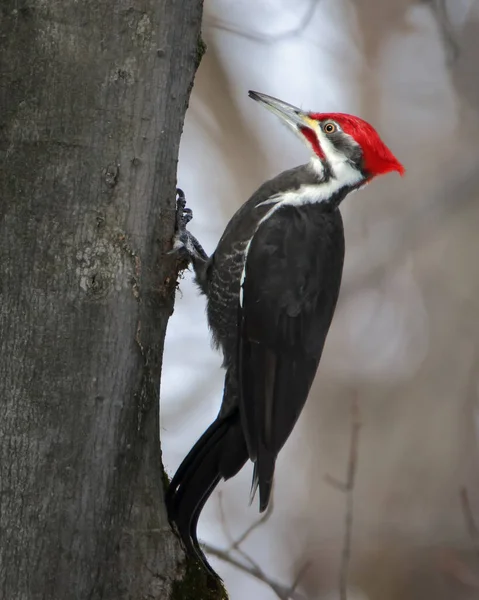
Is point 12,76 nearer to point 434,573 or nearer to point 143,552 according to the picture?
point 143,552

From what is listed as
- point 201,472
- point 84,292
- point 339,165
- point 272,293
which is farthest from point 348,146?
point 84,292

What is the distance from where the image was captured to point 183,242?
8.02ft

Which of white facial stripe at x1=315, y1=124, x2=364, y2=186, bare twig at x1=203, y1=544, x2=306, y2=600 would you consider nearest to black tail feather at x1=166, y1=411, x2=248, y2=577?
bare twig at x1=203, y1=544, x2=306, y2=600

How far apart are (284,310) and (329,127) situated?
78cm

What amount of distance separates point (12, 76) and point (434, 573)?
4.18 metres

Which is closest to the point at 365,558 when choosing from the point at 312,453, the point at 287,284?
the point at 312,453

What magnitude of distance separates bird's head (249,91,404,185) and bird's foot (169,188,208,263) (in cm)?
51

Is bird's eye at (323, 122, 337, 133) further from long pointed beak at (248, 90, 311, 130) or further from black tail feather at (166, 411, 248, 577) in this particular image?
black tail feather at (166, 411, 248, 577)

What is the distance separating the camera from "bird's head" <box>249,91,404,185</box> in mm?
3039

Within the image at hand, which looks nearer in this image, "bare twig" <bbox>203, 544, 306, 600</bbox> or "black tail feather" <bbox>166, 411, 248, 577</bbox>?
"black tail feather" <bbox>166, 411, 248, 577</bbox>

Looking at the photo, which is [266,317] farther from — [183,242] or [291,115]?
[291,115]

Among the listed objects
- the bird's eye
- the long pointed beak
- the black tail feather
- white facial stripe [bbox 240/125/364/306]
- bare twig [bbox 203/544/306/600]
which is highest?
the long pointed beak

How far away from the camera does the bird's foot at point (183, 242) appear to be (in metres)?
2.32

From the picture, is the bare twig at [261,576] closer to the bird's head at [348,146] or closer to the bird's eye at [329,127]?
the bird's head at [348,146]
